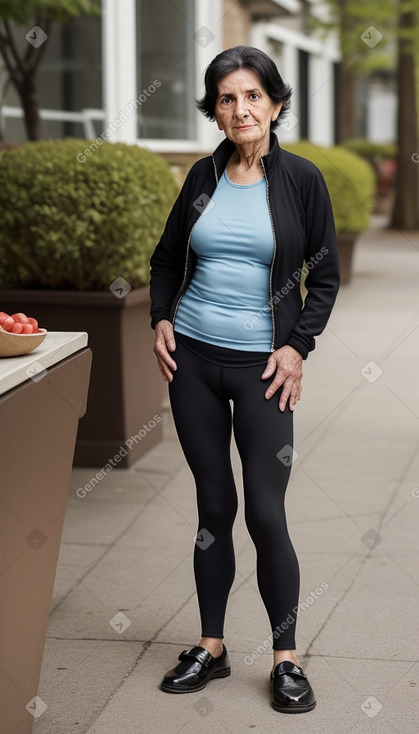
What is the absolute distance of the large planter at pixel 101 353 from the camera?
632 centimetres

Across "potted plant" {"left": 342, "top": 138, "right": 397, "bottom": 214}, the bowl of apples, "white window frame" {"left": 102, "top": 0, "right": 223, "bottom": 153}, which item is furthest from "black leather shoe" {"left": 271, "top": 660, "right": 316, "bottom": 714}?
"potted plant" {"left": 342, "top": 138, "right": 397, "bottom": 214}

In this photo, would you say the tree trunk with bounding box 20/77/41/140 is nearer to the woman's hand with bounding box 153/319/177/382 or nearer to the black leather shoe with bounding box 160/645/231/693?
the woman's hand with bounding box 153/319/177/382

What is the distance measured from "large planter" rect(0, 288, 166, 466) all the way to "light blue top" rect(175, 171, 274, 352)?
2.91 metres

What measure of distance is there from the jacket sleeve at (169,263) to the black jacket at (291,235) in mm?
13

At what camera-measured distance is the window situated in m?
13.3

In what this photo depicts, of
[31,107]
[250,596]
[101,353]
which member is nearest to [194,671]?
[250,596]

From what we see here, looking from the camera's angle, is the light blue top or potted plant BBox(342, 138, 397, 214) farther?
potted plant BBox(342, 138, 397, 214)

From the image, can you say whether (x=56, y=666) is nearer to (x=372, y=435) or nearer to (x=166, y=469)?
(x=166, y=469)

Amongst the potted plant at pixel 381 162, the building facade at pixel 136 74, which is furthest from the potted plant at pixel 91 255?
the potted plant at pixel 381 162

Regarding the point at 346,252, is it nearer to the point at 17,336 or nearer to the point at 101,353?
the point at 101,353

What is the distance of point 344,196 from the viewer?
1415cm

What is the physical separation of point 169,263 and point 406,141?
1878 centimetres

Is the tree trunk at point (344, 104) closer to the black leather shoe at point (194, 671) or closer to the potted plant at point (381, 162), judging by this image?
the potted plant at point (381, 162)

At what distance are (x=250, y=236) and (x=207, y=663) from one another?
139 cm
